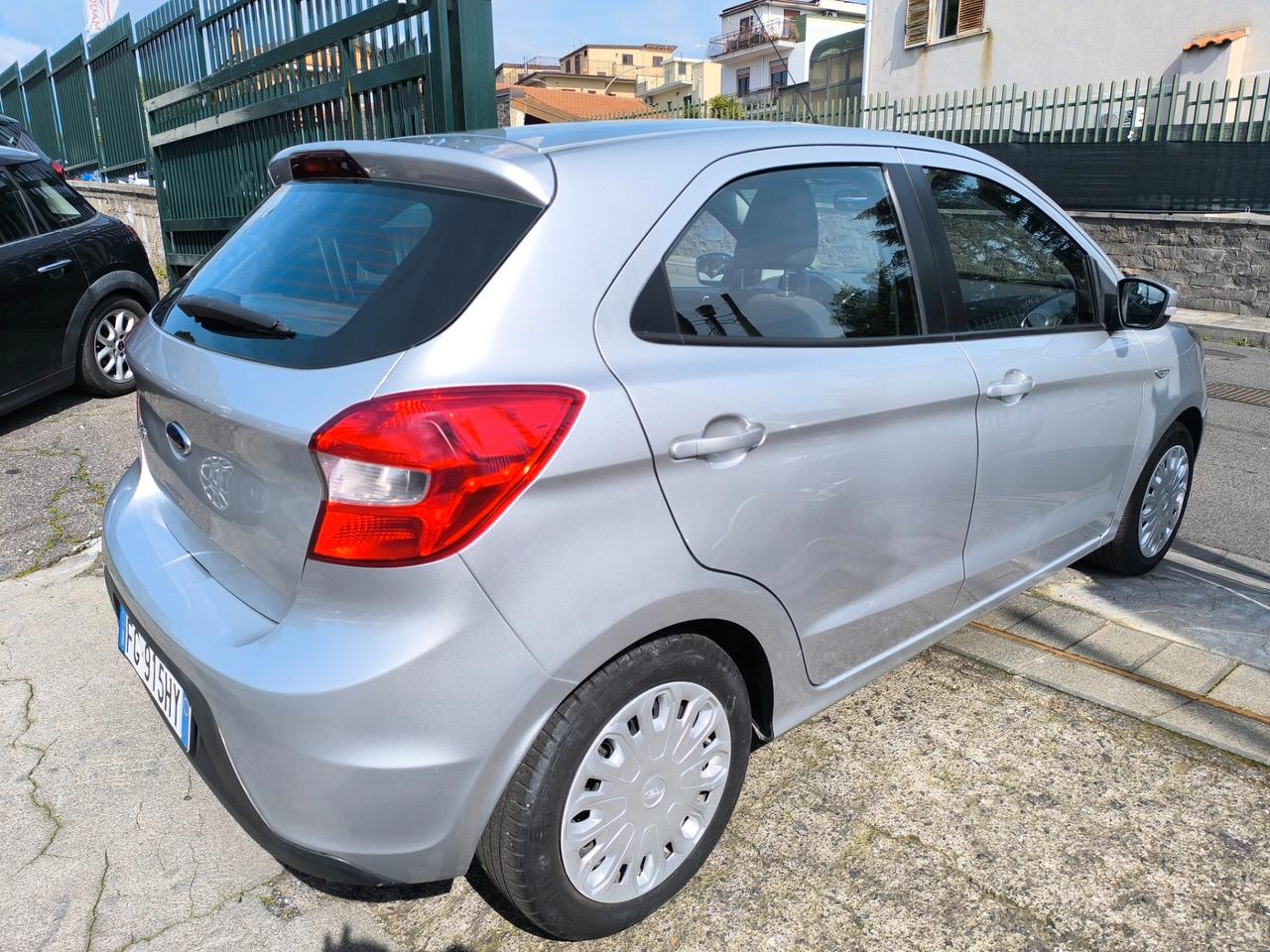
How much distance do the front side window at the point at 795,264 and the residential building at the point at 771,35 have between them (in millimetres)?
57289

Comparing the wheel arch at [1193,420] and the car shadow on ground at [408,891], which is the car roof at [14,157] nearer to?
the car shadow on ground at [408,891]

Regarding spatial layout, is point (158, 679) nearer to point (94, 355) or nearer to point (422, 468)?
point (422, 468)

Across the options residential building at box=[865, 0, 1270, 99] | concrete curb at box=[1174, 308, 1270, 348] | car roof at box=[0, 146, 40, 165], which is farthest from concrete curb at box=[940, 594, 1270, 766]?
residential building at box=[865, 0, 1270, 99]

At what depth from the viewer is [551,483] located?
177 cm

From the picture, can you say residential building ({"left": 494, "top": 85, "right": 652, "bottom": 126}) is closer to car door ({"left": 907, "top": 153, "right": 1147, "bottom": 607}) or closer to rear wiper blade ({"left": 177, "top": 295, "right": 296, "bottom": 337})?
car door ({"left": 907, "top": 153, "right": 1147, "bottom": 607})

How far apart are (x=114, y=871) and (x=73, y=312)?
16.3 ft

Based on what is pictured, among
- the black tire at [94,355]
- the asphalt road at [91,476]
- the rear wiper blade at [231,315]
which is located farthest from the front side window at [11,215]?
the rear wiper blade at [231,315]

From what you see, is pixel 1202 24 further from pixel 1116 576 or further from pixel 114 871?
pixel 114 871

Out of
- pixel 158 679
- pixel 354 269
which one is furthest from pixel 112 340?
pixel 354 269

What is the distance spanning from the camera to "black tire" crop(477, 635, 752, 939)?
188 centimetres

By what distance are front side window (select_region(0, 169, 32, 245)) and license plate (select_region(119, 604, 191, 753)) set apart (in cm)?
476

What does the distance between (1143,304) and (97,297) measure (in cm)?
612

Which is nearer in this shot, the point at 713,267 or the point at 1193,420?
the point at 713,267

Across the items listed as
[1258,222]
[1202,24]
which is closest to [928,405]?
[1258,222]
